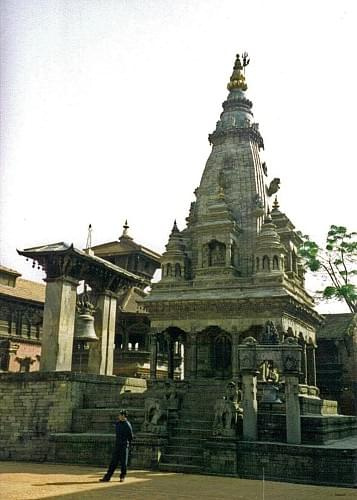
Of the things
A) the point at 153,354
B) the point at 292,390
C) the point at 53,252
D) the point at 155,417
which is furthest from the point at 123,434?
the point at 153,354

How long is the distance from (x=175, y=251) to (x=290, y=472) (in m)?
18.2

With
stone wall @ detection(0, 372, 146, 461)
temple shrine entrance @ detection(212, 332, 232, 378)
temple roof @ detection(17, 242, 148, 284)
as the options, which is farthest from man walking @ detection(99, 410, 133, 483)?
temple shrine entrance @ detection(212, 332, 232, 378)

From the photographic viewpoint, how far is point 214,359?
30.2m

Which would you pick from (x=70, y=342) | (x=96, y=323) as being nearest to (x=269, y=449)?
(x=70, y=342)

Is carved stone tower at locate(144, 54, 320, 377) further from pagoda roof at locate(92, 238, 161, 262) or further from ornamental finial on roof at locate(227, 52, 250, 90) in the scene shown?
pagoda roof at locate(92, 238, 161, 262)

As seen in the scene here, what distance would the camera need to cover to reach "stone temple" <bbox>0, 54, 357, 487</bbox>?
15.1 meters

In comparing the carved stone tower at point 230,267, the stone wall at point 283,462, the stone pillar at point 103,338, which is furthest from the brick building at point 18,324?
the stone wall at point 283,462

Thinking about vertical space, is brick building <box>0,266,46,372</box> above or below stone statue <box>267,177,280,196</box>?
below

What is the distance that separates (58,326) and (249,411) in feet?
28.5

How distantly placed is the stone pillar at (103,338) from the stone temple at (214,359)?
0.07 meters

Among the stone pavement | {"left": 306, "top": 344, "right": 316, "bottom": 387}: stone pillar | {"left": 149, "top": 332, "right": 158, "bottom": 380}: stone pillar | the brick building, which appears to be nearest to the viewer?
the stone pavement

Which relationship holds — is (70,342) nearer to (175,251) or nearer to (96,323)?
(96,323)

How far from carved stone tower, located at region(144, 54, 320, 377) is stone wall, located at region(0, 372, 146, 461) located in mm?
8251

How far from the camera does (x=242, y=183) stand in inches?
1261
